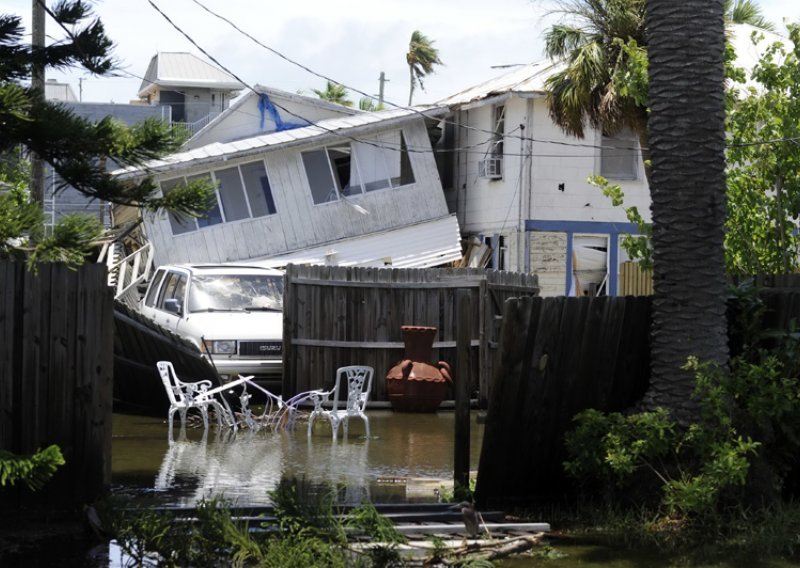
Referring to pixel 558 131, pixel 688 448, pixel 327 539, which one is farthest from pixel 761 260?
pixel 558 131

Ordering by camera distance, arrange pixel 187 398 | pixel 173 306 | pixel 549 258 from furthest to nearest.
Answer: pixel 549 258 < pixel 173 306 < pixel 187 398

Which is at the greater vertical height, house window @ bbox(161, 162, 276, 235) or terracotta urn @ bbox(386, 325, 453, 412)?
house window @ bbox(161, 162, 276, 235)

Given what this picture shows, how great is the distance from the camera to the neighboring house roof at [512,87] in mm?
27016

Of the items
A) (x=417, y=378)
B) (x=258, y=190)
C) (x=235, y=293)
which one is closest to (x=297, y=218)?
(x=258, y=190)

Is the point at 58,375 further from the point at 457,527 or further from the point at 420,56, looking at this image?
the point at 420,56

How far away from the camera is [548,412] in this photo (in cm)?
960

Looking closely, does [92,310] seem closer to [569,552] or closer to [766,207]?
[569,552]

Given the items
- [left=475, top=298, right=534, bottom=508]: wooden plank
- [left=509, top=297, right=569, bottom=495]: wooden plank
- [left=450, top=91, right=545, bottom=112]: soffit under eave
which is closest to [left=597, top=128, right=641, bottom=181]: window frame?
[left=450, top=91, right=545, bottom=112]: soffit under eave

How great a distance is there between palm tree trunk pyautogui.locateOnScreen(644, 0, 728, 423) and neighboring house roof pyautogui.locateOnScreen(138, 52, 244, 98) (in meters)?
42.7

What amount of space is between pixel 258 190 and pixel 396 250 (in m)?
3.51

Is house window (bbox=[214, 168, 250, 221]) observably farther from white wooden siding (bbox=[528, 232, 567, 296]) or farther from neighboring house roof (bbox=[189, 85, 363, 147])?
white wooden siding (bbox=[528, 232, 567, 296])

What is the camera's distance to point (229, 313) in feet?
59.1

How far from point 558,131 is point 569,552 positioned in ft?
65.6

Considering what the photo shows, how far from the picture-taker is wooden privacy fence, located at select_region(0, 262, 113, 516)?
851cm
